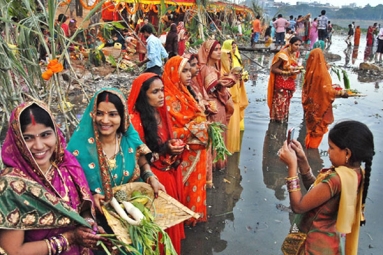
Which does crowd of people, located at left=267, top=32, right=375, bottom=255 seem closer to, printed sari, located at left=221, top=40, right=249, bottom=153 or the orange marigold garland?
the orange marigold garland

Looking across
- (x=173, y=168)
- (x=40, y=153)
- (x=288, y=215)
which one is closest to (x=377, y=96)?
(x=288, y=215)

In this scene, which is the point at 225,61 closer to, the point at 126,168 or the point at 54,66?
the point at 54,66

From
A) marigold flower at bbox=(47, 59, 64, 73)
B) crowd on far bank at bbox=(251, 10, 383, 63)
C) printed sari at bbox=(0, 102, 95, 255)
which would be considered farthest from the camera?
crowd on far bank at bbox=(251, 10, 383, 63)

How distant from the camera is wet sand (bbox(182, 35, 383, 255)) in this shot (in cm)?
349

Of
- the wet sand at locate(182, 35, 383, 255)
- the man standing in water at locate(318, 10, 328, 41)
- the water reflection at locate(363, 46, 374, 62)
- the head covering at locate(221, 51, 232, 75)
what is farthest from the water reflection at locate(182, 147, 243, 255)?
the man standing in water at locate(318, 10, 328, 41)

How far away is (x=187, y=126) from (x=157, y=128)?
0.45 meters

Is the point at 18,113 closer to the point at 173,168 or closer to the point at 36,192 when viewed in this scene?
the point at 36,192

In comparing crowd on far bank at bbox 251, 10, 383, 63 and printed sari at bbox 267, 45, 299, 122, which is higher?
crowd on far bank at bbox 251, 10, 383, 63

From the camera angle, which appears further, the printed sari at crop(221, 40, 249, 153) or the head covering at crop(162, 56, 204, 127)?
the printed sari at crop(221, 40, 249, 153)

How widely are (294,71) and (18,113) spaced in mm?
5570

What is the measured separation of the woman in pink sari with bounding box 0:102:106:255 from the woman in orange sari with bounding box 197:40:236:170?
280 centimetres

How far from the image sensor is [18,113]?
164 cm

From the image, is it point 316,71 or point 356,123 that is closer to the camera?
point 356,123

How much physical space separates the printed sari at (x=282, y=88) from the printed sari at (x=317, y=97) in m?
0.69
